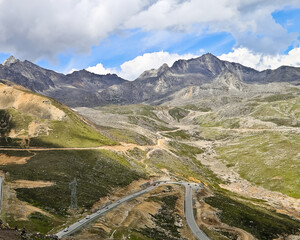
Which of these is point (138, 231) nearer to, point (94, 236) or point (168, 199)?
point (94, 236)

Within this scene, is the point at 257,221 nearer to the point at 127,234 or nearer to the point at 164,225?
the point at 164,225

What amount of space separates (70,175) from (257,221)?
74.8m

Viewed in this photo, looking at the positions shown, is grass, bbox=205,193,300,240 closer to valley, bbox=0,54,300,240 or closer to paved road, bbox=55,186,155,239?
valley, bbox=0,54,300,240

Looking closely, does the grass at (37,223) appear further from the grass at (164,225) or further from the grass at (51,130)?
the grass at (51,130)

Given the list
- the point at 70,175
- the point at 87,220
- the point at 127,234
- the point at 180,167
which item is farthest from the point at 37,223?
the point at 180,167

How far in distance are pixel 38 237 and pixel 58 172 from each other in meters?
61.4

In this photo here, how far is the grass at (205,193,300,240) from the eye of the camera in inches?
3157

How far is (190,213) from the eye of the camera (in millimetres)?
85250

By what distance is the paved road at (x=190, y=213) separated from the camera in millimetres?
68119

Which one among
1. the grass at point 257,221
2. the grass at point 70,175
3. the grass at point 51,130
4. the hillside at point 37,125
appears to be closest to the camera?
the grass at point 70,175

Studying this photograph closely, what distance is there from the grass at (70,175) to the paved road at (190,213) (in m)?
27.4

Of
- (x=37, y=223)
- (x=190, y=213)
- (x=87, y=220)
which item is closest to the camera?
(x=37, y=223)

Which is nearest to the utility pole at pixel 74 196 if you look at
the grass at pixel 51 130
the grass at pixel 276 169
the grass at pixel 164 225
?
the grass at pixel 164 225

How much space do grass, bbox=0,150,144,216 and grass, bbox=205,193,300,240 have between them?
146 feet
